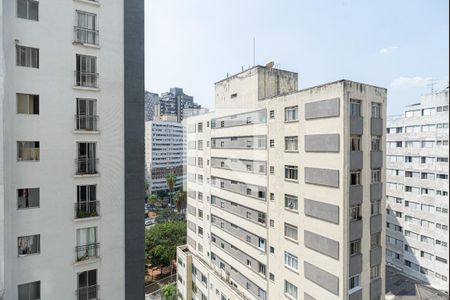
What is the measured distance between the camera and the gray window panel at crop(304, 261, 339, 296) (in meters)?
3.94

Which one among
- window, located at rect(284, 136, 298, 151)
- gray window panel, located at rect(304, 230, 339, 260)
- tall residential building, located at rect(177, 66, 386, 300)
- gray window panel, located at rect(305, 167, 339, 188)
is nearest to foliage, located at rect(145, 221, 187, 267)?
tall residential building, located at rect(177, 66, 386, 300)

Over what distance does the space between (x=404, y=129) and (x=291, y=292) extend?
24.2ft

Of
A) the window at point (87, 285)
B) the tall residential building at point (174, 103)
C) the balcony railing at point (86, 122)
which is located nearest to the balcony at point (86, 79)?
the balcony railing at point (86, 122)

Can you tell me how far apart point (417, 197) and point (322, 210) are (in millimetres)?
6529

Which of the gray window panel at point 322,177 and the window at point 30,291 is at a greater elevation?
the gray window panel at point 322,177

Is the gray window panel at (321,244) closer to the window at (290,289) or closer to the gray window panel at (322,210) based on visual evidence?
the gray window panel at (322,210)

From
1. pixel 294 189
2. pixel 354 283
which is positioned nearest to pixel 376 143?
pixel 294 189

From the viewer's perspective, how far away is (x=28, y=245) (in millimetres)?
2486

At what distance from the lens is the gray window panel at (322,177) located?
4003 millimetres

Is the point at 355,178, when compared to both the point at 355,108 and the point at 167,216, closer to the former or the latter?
the point at 355,108

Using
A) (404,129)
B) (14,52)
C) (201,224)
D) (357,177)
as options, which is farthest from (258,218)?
(404,129)

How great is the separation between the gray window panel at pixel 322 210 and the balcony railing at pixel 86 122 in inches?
129

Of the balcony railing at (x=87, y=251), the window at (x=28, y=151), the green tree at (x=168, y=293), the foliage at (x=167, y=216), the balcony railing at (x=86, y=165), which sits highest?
the window at (x=28, y=151)

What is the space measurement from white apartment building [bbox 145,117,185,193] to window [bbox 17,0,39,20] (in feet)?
12.7
